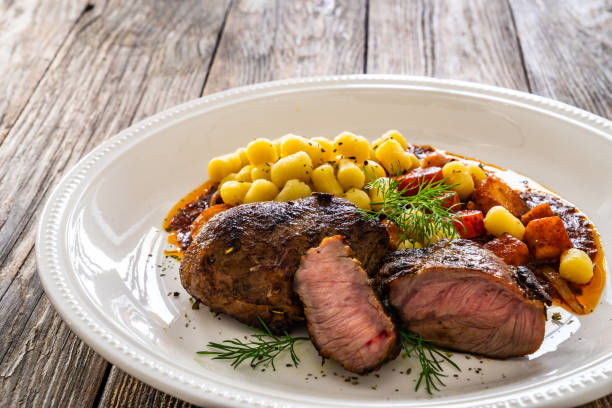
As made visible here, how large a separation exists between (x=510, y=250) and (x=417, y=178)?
704 mm

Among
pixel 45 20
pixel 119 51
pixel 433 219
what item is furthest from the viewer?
pixel 45 20

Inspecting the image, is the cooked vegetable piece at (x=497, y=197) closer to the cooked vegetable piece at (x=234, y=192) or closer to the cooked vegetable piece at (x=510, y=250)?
the cooked vegetable piece at (x=510, y=250)

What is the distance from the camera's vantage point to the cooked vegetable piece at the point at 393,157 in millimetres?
3764

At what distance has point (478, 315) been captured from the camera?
8.40 feet

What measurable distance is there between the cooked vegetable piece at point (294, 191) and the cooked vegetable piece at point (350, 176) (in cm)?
21

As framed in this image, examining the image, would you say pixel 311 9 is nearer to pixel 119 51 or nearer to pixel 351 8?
pixel 351 8

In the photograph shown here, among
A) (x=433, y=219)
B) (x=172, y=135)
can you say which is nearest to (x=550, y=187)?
(x=433, y=219)

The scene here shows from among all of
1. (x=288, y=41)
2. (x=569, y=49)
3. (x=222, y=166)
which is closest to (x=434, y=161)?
(x=222, y=166)

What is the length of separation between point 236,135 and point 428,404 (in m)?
2.48

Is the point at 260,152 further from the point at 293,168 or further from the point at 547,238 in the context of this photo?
the point at 547,238

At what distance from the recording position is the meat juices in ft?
8.07

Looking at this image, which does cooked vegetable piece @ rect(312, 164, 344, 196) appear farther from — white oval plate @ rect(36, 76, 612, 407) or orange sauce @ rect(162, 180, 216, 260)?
white oval plate @ rect(36, 76, 612, 407)

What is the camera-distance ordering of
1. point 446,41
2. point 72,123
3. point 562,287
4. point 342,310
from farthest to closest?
point 446,41 → point 72,123 → point 562,287 → point 342,310

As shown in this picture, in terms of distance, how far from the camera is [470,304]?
8.43 feet
